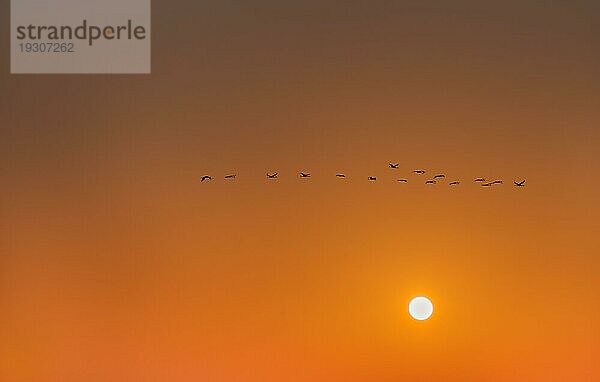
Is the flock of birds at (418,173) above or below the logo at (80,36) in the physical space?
below

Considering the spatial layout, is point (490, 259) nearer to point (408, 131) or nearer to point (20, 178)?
point (408, 131)

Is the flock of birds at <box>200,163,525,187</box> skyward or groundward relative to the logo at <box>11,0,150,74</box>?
groundward

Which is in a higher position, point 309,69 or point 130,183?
point 309,69

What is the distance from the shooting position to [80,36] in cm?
279

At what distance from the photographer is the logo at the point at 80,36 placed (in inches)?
109

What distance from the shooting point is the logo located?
2770 mm

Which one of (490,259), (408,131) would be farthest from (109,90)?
(490,259)

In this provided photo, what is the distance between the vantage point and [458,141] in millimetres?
2705

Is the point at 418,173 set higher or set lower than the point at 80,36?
lower

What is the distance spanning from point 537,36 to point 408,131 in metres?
0.71

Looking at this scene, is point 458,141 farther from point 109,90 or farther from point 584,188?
point 109,90

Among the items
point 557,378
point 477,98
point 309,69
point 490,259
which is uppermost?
point 309,69

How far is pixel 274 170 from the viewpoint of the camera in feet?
8.93

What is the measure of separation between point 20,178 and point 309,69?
138cm
